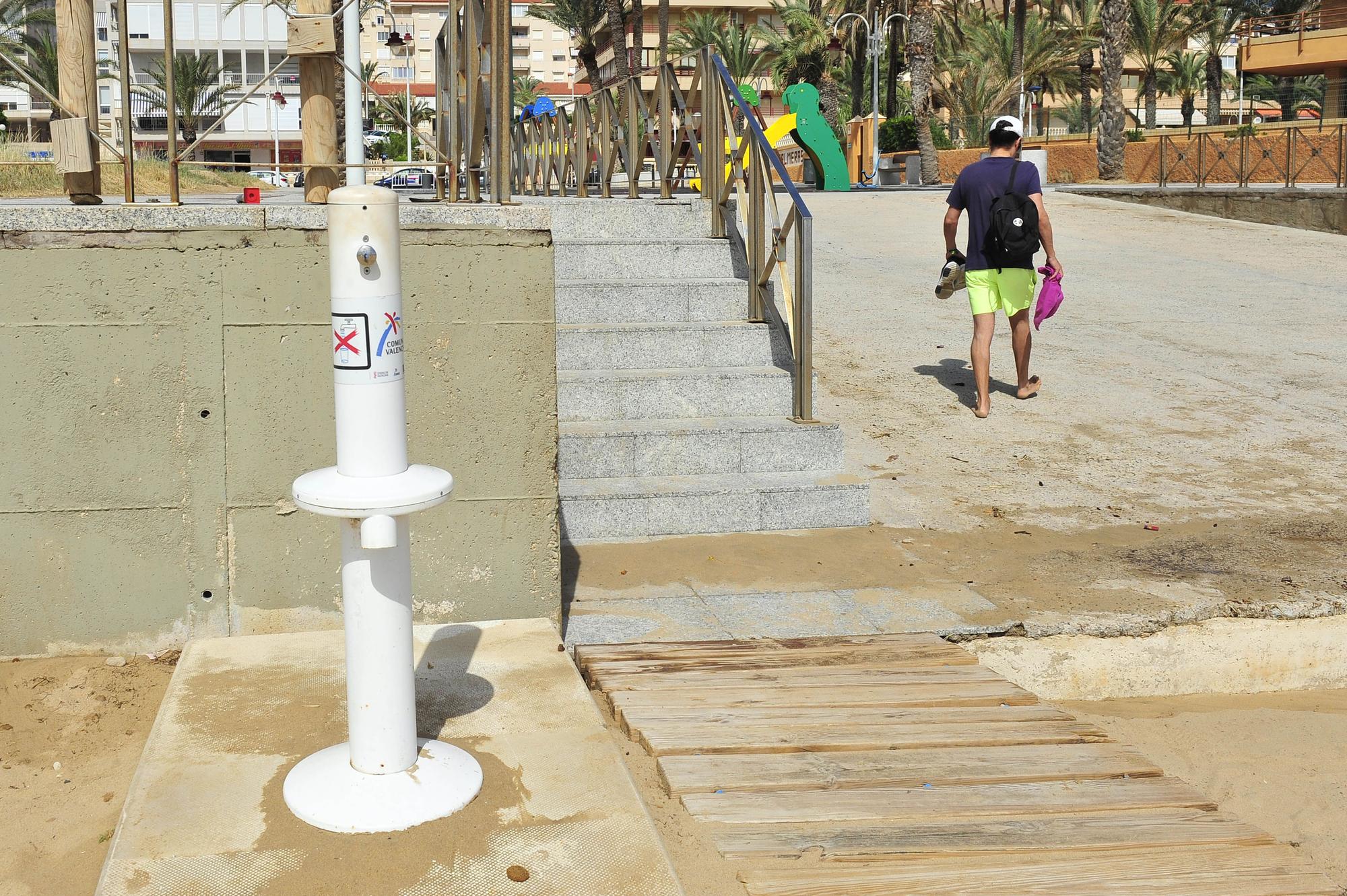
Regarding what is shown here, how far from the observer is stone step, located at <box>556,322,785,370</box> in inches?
268

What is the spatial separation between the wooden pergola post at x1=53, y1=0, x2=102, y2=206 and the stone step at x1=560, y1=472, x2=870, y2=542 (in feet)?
7.73

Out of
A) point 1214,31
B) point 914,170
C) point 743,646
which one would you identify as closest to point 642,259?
point 743,646

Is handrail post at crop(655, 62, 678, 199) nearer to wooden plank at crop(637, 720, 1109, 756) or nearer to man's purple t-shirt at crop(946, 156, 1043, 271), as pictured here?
man's purple t-shirt at crop(946, 156, 1043, 271)

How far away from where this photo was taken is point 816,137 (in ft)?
57.8

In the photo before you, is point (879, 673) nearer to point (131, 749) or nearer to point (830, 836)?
point (830, 836)

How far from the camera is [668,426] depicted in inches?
247

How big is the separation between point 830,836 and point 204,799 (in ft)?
4.79

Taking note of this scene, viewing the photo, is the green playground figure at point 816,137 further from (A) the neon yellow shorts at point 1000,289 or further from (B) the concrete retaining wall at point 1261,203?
(A) the neon yellow shorts at point 1000,289

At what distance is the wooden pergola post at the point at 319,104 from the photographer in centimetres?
425

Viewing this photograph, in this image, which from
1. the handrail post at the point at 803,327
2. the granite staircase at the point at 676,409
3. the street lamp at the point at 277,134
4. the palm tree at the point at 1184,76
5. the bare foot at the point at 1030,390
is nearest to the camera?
the granite staircase at the point at 676,409

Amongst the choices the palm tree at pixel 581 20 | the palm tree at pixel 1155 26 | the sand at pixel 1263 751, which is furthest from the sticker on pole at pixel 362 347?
the palm tree at pixel 1155 26

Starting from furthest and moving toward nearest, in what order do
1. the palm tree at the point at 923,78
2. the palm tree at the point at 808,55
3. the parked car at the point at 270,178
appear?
the parked car at the point at 270,178 < the palm tree at the point at 808,55 < the palm tree at the point at 923,78

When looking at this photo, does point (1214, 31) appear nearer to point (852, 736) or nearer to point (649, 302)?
point (649, 302)

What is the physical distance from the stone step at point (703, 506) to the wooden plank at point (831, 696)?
1.86 metres
